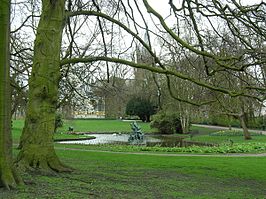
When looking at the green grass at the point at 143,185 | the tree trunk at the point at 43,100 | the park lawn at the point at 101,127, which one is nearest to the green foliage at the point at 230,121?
the park lawn at the point at 101,127

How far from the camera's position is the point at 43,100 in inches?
334

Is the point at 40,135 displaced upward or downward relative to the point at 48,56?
downward

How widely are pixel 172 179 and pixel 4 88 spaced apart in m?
4.55

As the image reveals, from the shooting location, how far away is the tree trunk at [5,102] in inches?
242

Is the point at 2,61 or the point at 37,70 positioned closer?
the point at 2,61

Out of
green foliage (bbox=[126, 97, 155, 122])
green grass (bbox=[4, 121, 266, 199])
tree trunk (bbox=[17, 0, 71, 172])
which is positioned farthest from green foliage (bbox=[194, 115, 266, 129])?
tree trunk (bbox=[17, 0, 71, 172])

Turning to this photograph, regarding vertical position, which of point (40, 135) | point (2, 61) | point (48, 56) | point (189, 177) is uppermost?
point (48, 56)

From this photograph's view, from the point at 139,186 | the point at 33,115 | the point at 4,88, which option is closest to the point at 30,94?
the point at 33,115

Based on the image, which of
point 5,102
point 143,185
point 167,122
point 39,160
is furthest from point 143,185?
point 167,122

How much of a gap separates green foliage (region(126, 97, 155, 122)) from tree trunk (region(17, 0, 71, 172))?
169ft

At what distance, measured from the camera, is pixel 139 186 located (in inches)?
303

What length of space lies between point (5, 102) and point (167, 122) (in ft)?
121

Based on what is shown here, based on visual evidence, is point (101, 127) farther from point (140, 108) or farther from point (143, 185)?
point (143, 185)

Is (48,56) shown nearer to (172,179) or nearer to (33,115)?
(33,115)
